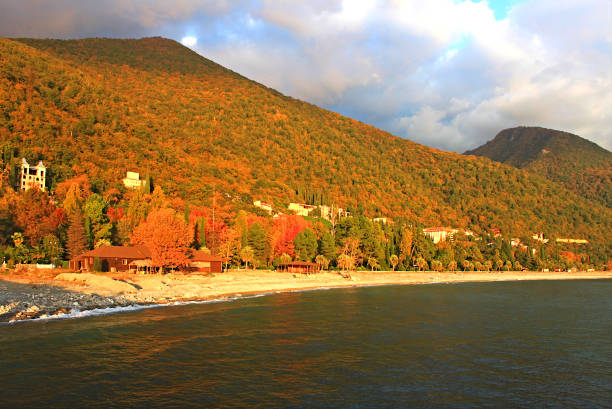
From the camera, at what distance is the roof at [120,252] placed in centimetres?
5641

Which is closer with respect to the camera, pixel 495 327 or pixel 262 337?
pixel 262 337

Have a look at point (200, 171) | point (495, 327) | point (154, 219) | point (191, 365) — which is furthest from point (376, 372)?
point (200, 171)

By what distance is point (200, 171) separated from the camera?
141 metres

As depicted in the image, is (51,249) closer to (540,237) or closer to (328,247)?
(328,247)

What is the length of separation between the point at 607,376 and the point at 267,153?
17741cm

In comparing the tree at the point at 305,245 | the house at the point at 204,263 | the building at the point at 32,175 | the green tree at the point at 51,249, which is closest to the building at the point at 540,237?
the tree at the point at 305,245

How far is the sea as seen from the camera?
54.2 ft

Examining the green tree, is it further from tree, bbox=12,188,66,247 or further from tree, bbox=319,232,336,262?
tree, bbox=319,232,336,262

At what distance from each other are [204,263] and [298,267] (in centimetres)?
2027

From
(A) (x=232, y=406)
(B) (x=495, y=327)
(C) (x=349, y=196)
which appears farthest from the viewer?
(C) (x=349, y=196)

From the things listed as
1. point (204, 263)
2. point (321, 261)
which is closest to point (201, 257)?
point (204, 263)

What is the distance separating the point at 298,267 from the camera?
262 ft

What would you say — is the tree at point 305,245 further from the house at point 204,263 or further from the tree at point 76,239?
the tree at point 76,239

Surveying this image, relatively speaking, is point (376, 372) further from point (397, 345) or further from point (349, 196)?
point (349, 196)
